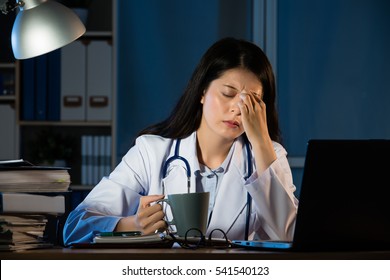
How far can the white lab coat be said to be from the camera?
1.91m

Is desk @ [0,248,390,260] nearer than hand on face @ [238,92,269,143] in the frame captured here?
Yes

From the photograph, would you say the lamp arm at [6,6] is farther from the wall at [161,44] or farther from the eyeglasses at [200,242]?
the wall at [161,44]

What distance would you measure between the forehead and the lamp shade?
556mm

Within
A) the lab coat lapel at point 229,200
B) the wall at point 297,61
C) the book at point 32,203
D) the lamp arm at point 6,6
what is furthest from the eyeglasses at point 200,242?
the wall at point 297,61

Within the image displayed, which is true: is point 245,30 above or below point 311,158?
above

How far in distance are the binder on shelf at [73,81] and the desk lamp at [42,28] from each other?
6.91 feet

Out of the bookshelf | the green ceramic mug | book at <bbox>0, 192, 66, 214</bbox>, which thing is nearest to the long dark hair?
the green ceramic mug

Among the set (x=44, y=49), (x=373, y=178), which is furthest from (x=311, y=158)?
(x=44, y=49)

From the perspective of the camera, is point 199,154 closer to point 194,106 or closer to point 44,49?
point 194,106

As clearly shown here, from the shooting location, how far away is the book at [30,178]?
58.7 inches

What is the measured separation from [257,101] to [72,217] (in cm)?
62

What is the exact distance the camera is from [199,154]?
229 cm

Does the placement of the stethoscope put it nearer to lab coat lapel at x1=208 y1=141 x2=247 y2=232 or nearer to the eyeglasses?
lab coat lapel at x1=208 y1=141 x2=247 y2=232

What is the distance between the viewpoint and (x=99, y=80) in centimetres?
398
